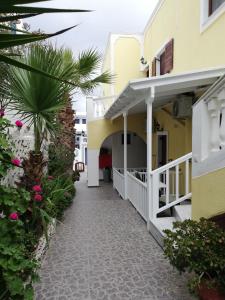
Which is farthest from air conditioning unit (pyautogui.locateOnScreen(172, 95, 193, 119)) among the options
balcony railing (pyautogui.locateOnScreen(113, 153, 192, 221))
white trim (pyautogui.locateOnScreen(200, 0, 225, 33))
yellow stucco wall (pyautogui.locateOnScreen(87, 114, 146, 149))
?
yellow stucco wall (pyautogui.locateOnScreen(87, 114, 146, 149))

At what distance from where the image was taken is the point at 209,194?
3.50 m

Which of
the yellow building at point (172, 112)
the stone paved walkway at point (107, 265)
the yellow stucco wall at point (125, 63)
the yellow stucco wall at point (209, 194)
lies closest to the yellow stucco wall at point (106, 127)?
the yellow building at point (172, 112)

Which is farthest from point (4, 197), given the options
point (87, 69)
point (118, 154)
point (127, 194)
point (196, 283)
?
point (118, 154)

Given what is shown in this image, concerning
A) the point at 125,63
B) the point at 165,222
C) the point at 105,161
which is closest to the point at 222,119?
the point at 165,222

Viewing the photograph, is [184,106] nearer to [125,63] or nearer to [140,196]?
[140,196]

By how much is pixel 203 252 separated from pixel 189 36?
648cm

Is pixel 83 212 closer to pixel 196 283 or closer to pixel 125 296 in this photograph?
pixel 125 296

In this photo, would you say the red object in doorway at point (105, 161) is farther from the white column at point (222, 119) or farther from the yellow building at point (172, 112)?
the white column at point (222, 119)

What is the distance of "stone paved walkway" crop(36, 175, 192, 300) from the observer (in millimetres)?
3742

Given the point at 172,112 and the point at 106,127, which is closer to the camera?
the point at 172,112

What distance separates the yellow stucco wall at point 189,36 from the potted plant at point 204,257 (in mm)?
4157

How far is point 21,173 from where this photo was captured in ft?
18.0

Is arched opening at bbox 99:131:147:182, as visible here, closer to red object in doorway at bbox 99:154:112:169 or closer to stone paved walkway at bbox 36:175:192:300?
red object in doorway at bbox 99:154:112:169

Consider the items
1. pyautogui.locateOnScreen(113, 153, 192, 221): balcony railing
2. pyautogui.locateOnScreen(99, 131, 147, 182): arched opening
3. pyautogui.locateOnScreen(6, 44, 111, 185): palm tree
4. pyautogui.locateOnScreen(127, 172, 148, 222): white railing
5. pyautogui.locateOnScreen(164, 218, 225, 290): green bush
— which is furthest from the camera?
pyautogui.locateOnScreen(99, 131, 147, 182): arched opening
